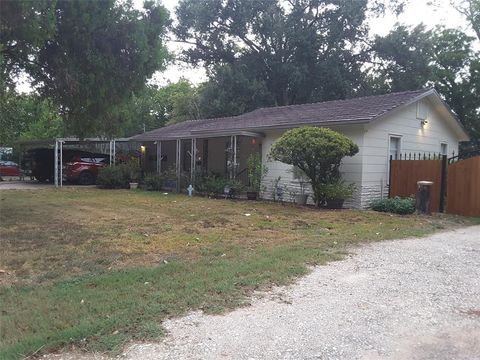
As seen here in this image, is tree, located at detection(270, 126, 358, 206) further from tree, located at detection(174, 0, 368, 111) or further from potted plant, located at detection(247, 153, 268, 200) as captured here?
tree, located at detection(174, 0, 368, 111)

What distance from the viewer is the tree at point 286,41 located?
1163 inches

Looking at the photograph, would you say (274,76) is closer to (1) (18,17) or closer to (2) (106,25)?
(2) (106,25)

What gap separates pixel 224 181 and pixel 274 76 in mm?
16441

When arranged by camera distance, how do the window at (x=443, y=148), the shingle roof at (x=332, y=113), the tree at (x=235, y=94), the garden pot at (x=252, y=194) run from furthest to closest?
1. the tree at (x=235, y=94)
2. the window at (x=443, y=148)
3. the garden pot at (x=252, y=194)
4. the shingle roof at (x=332, y=113)

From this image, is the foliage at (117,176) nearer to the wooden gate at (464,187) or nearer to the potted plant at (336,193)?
the potted plant at (336,193)

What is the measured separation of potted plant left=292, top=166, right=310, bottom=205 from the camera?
1453 cm

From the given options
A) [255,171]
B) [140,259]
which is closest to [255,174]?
[255,171]

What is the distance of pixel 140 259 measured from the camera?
6.57m

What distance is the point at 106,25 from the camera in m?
9.86

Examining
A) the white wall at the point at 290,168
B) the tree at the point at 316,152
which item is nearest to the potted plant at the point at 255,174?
the white wall at the point at 290,168

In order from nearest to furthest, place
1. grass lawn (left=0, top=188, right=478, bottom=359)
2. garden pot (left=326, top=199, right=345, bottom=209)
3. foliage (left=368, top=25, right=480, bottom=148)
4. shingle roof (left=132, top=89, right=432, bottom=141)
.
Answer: grass lawn (left=0, top=188, right=478, bottom=359) → garden pot (left=326, top=199, right=345, bottom=209) → shingle roof (left=132, top=89, right=432, bottom=141) → foliage (left=368, top=25, right=480, bottom=148)

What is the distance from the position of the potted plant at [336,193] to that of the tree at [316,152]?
167 millimetres

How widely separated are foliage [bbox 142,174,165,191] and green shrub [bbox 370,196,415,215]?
31.9ft

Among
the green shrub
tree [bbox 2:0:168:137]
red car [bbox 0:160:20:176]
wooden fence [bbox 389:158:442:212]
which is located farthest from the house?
red car [bbox 0:160:20:176]
